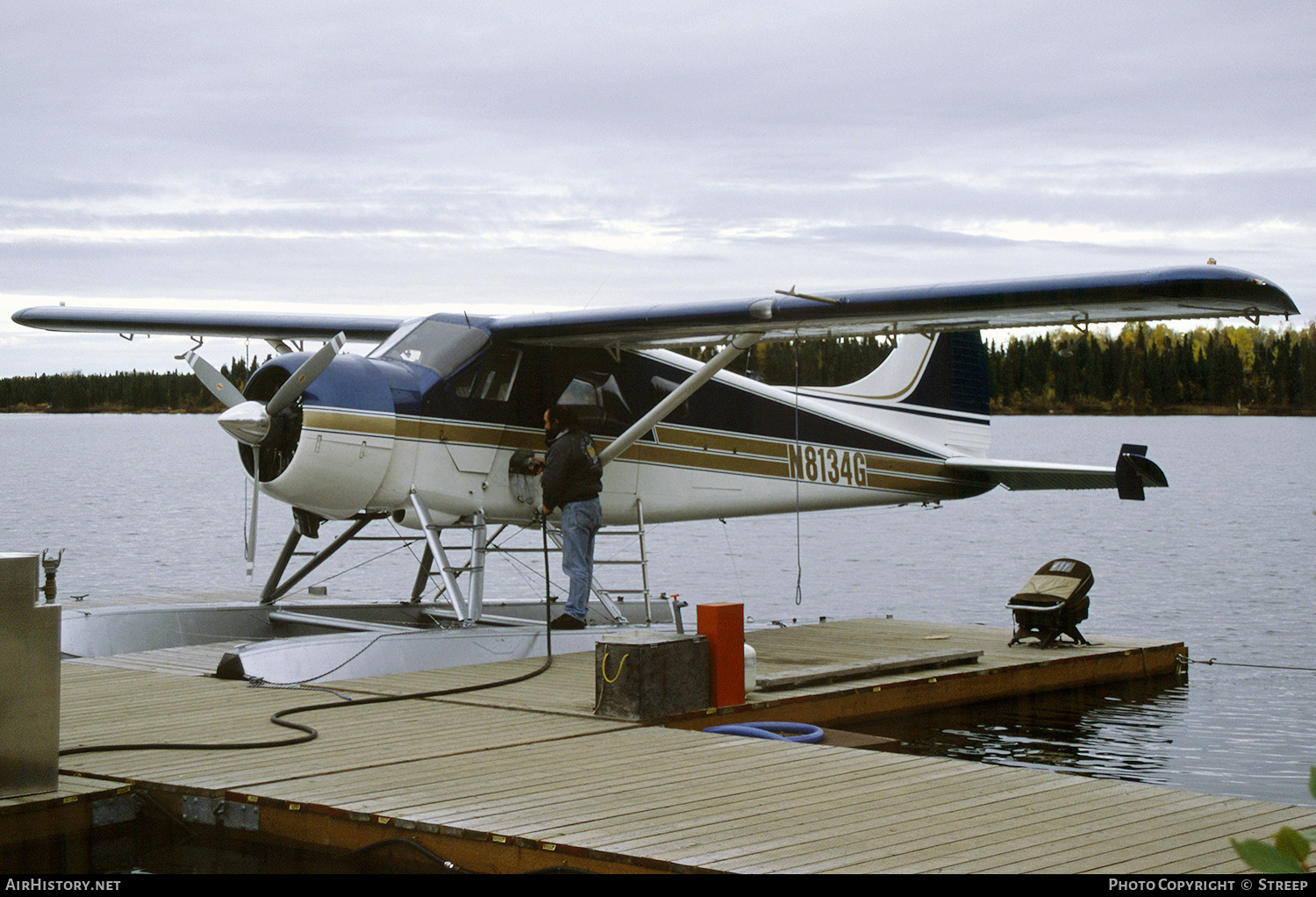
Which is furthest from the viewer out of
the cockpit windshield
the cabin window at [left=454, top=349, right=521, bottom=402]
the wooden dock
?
the cabin window at [left=454, top=349, right=521, bottom=402]

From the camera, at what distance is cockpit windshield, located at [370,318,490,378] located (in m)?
9.67

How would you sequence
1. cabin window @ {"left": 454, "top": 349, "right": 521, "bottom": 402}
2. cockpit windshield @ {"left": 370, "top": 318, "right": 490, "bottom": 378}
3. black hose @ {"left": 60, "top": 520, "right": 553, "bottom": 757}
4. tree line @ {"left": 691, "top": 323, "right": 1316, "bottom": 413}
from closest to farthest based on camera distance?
black hose @ {"left": 60, "top": 520, "right": 553, "bottom": 757}, cockpit windshield @ {"left": 370, "top": 318, "right": 490, "bottom": 378}, cabin window @ {"left": 454, "top": 349, "right": 521, "bottom": 402}, tree line @ {"left": 691, "top": 323, "right": 1316, "bottom": 413}

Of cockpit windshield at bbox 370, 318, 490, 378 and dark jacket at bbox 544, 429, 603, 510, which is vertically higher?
cockpit windshield at bbox 370, 318, 490, 378

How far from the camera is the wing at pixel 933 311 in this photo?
7.43 metres

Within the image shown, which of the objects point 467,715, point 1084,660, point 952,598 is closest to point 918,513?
point 952,598

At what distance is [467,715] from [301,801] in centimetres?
200

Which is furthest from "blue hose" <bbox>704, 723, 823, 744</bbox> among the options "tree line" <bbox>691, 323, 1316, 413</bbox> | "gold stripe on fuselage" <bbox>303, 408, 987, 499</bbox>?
"tree line" <bbox>691, 323, 1316, 413</bbox>

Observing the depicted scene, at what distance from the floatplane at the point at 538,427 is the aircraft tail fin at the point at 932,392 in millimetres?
32

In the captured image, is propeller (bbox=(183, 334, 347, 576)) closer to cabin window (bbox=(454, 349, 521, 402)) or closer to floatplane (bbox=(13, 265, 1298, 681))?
floatplane (bbox=(13, 265, 1298, 681))

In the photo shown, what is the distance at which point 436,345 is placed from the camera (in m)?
9.74

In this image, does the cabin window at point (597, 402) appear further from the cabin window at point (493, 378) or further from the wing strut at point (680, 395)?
the cabin window at point (493, 378)

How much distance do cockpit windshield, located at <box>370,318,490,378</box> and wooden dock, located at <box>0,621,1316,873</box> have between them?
104 inches

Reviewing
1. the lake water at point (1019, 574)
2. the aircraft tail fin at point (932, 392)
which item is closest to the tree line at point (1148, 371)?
the lake water at point (1019, 574)
